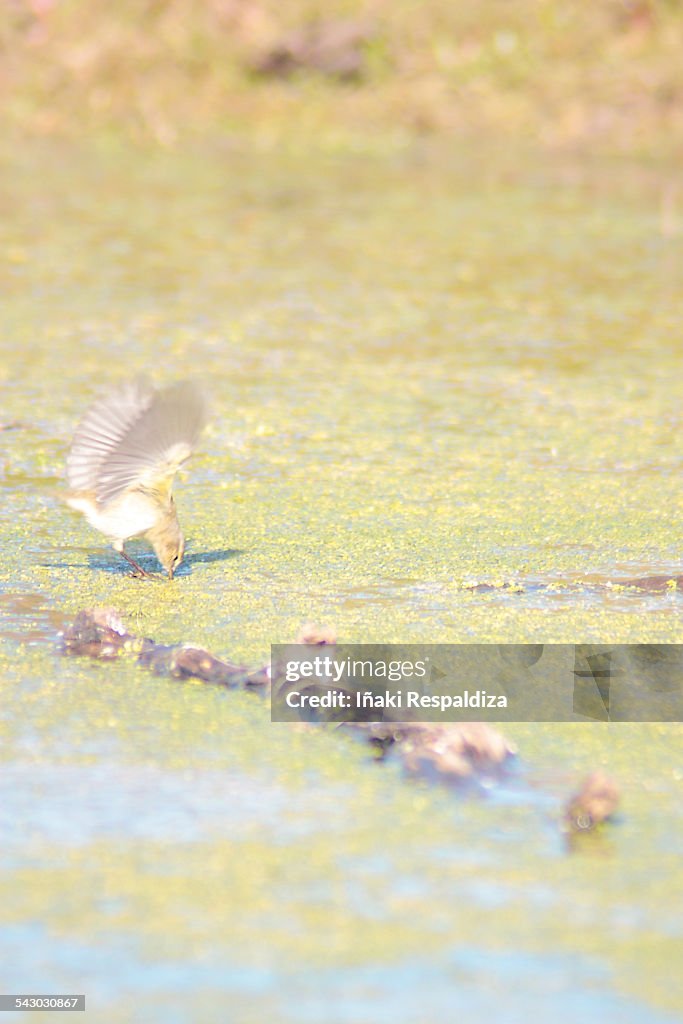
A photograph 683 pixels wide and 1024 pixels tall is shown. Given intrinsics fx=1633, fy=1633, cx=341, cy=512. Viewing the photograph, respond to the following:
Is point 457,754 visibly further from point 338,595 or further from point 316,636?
point 338,595

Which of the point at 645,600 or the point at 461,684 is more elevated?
the point at 645,600

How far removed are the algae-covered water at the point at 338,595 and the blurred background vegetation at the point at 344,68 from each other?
8.13 feet

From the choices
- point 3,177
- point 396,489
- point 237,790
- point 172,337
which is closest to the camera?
point 237,790

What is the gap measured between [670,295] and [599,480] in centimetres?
191

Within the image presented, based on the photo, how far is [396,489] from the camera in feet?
10.1

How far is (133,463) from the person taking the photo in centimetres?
247

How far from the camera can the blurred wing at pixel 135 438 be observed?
2.35 m

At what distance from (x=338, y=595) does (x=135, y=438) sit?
0.38 metres

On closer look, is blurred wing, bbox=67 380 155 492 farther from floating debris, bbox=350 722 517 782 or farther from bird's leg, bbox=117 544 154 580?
floating debris, bbox=350 722 517 782

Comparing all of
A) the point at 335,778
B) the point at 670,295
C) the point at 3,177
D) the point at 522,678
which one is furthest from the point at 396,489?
the point at 3,177

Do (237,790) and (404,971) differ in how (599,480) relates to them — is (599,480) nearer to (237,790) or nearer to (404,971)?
(237,790)

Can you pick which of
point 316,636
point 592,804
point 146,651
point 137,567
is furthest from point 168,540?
point 592,804

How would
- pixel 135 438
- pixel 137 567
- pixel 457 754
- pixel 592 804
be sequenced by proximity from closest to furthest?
1. pixel 592 804
2. pixel 457 754
3. pixel 135 438
4. pixel 137 567

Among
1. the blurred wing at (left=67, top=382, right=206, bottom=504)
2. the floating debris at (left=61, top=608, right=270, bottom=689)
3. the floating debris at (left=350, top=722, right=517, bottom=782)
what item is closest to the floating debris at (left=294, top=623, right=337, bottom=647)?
the floating debris at (left=61, top=608, right=270, bottom=689)
